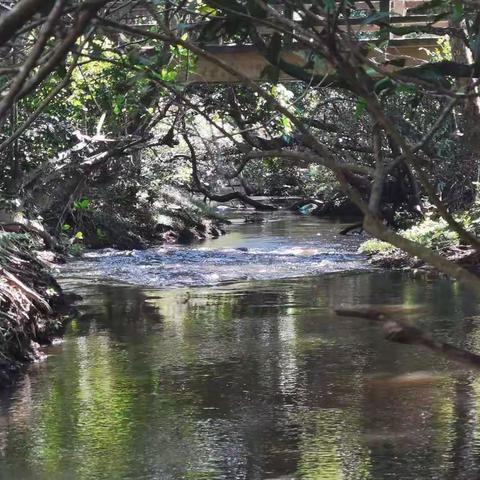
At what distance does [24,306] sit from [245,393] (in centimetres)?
291

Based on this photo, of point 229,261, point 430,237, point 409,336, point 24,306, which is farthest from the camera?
point 229,261

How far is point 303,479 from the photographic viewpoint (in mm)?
6098

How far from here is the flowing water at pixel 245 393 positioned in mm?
6453

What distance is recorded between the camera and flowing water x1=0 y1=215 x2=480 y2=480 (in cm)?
645

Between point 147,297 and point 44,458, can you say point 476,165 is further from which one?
A: point 44,458

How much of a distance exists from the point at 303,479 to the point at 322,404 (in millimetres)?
1651

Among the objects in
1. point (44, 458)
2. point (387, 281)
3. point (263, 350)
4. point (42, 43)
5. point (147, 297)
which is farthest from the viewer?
point (387, 281)

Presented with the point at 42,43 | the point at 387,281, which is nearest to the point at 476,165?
the point at 387,281

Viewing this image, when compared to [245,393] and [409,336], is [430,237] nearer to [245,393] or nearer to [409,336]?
[245,393]

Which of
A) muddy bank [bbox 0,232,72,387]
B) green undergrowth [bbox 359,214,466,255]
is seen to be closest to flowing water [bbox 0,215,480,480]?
muddy bank [bbox 0,232,72,387]

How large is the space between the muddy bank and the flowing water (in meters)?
0.21

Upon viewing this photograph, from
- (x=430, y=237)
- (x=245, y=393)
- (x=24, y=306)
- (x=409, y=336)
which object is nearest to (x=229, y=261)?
(x=430, y=237)

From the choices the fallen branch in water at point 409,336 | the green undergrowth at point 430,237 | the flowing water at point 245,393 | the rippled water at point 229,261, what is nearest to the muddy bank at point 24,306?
the flowing water at point 245,393

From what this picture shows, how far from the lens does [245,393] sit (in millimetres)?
8148
